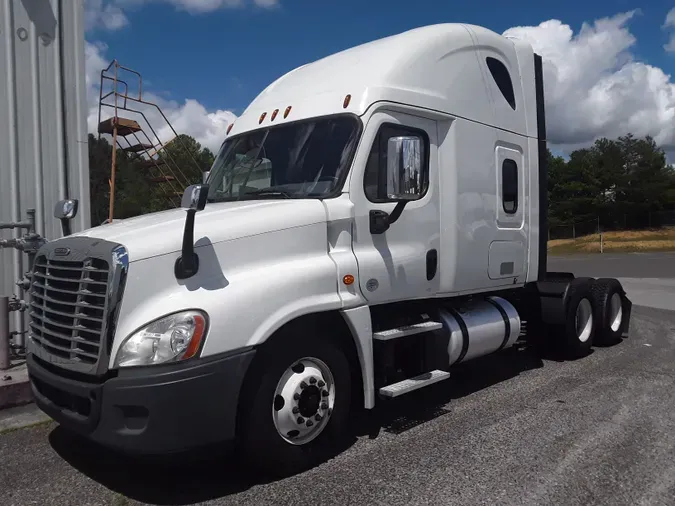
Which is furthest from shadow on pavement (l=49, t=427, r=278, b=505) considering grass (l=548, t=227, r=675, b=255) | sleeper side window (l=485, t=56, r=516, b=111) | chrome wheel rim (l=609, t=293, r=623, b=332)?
grass (l=548, t=227, r=675, b=255)

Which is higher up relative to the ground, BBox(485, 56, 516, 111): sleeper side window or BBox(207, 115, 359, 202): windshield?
BBox(485, 56, 516, 111): sleeper side window

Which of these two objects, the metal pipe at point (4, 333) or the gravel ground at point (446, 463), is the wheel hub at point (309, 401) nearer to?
the gravel ground at point (446, 463)

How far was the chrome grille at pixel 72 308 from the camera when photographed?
366 centimetres

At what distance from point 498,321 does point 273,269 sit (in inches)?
126

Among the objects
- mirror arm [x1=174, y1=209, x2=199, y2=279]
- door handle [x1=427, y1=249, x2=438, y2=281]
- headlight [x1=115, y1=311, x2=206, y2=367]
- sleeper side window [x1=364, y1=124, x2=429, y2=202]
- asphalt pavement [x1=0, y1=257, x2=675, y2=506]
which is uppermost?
sleeper side window [x1=364, y1=124, x2=429, y2=202]

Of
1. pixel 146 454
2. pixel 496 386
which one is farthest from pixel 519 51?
pixel 146 454

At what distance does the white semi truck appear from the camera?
11.7ft

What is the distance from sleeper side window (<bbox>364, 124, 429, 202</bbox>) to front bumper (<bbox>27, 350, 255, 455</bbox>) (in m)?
1.75

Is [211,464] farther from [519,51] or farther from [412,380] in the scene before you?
[519,51]

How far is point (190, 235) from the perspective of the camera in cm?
370

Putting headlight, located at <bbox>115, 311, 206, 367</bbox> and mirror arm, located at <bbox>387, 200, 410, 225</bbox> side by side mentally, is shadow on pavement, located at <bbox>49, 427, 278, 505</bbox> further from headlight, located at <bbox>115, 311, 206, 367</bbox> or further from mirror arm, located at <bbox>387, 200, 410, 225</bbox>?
mirror arm, located at <bbox>387, 200, 410, 225</bbox>

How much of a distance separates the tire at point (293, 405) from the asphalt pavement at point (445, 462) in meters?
0.16

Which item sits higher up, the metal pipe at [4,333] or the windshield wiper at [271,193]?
the windshield wiper at [271,193]

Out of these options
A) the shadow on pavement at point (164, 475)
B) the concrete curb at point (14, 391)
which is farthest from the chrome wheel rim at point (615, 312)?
the concrete curb at point (14, 391)
